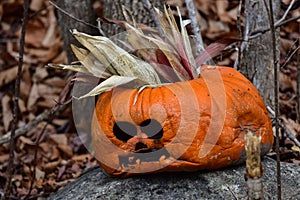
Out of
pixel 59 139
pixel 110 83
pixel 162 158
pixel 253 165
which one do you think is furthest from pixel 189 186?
pixel 59 139

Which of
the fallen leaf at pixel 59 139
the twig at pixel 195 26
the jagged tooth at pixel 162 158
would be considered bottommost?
the fallen leaf at pixel 59 139

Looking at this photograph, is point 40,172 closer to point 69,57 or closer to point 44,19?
point 69,57

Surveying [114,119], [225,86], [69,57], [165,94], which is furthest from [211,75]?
[69,57]

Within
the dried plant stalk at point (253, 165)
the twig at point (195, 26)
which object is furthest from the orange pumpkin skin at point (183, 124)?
the twig at point (195, 26)

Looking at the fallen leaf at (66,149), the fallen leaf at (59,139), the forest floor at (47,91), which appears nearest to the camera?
the forest floor at (47,91)

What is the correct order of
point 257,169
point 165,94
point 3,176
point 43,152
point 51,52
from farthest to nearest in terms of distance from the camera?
point 51,52 < point 43,152 < point 3,176 < point 165,94 < point 257,169

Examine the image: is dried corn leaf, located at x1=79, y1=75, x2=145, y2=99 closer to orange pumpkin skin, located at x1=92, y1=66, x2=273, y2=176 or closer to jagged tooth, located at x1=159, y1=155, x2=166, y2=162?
orange pumpkin skin, located at x1=92, y1=66, x2=273, y2=176

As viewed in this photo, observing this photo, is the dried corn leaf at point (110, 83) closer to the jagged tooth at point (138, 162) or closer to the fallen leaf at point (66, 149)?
the jagged tooth at point (138, 162)
